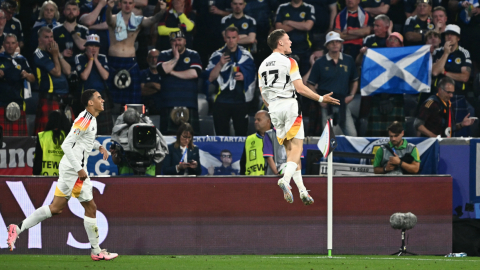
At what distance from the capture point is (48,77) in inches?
503

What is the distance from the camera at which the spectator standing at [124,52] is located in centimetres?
1313

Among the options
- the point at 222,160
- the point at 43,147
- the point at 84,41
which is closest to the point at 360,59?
the point at 222,160

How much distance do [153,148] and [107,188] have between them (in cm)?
88

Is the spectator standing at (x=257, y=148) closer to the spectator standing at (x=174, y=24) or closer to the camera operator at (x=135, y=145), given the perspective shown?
the camera operator at (x=135, y=145)

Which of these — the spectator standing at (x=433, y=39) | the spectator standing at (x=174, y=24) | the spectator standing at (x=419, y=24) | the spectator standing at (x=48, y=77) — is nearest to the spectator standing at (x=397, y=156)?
the spectator standing at (x=433, y=39)

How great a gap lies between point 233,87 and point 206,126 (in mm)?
1151

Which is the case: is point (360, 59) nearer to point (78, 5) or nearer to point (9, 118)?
point (78, 5)

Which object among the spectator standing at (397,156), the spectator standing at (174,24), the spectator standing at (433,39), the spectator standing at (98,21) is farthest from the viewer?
the spectator standing at (174,24)

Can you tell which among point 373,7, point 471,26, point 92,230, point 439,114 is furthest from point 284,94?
point 471,26

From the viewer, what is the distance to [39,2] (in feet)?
48.4

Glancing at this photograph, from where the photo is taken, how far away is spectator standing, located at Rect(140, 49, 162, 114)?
43.4 ft

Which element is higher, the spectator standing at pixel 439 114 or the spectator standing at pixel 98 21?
the spectator standing at pixel 98 21

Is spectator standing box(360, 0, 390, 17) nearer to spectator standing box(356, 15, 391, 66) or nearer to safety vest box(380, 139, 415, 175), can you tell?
spectator standing box(356, 15, 391, 66)

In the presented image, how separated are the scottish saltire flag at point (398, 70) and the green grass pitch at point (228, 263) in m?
4.58
